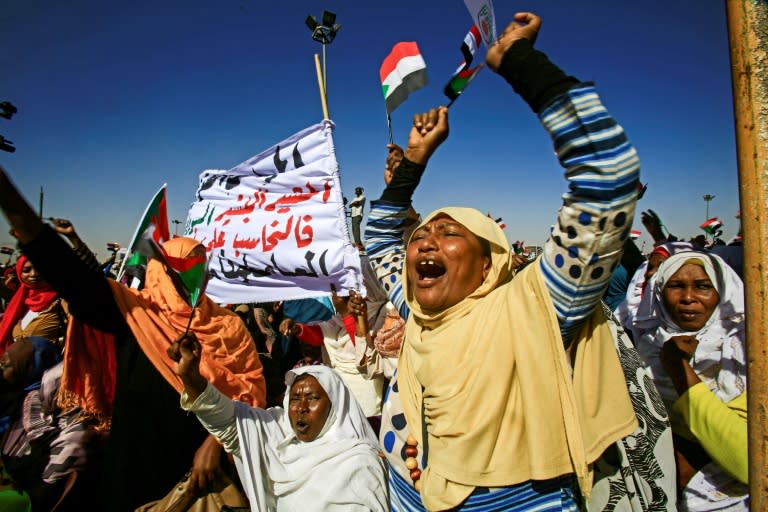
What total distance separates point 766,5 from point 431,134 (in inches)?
41.4

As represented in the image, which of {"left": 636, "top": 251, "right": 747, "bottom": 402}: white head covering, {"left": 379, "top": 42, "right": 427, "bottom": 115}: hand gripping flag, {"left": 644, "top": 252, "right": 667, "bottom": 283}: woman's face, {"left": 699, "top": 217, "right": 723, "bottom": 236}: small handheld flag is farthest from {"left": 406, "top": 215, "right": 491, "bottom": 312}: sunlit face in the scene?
{"left": 699, "top": 217, "right": 723, "bottom": 236}: small handheld flag

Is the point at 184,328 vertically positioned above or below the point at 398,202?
below

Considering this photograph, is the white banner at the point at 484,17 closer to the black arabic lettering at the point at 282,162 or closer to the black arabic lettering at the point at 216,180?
the black arabic lettering at the point at 282,162

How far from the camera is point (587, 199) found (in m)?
1.17

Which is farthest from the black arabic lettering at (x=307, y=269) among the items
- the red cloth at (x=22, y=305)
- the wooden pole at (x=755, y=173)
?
the wooden pole at (x=755, y=173)

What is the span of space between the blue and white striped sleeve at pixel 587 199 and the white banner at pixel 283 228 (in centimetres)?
244

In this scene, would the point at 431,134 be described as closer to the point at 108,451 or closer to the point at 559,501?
the point at 559,501

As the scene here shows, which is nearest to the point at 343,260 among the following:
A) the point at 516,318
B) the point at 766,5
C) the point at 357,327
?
the point at 357,327

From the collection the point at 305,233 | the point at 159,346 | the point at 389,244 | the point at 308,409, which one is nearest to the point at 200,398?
the point at 159,346

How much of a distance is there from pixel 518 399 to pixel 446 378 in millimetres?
247

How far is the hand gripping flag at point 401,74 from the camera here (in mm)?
2182

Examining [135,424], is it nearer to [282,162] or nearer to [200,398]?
[200,398]

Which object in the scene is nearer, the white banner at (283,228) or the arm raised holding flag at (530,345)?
the arm raised holding flag at (530,345)

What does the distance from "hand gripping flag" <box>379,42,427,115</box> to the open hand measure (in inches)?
34.3
